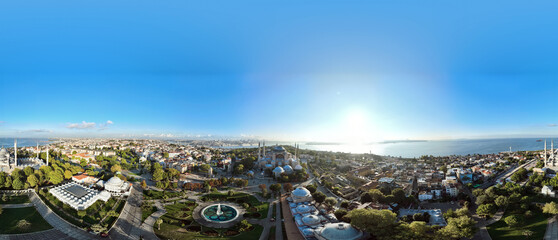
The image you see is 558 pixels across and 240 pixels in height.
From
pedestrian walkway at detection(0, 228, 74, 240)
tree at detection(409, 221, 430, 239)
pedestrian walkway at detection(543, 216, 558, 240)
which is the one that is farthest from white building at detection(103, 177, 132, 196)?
pedestrian walkway at detection(543, 216, 558, 240)

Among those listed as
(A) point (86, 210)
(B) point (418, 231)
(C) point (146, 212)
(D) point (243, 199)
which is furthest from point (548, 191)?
(A) point (86, 210)

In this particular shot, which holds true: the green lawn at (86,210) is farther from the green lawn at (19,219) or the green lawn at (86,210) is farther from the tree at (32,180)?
the tree at (32,180)

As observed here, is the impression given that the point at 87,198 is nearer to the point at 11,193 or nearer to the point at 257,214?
the point at 11,193

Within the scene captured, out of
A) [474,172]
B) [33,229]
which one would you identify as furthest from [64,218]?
[474,172]

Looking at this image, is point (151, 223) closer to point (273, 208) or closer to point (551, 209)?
point (273, 208)

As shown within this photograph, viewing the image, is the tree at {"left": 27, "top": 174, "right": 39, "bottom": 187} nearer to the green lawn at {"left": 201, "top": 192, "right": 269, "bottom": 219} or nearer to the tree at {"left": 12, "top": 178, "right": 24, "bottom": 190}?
the tree at {"left": 12, "top": 178, "right": 24, "bottom": 190}
